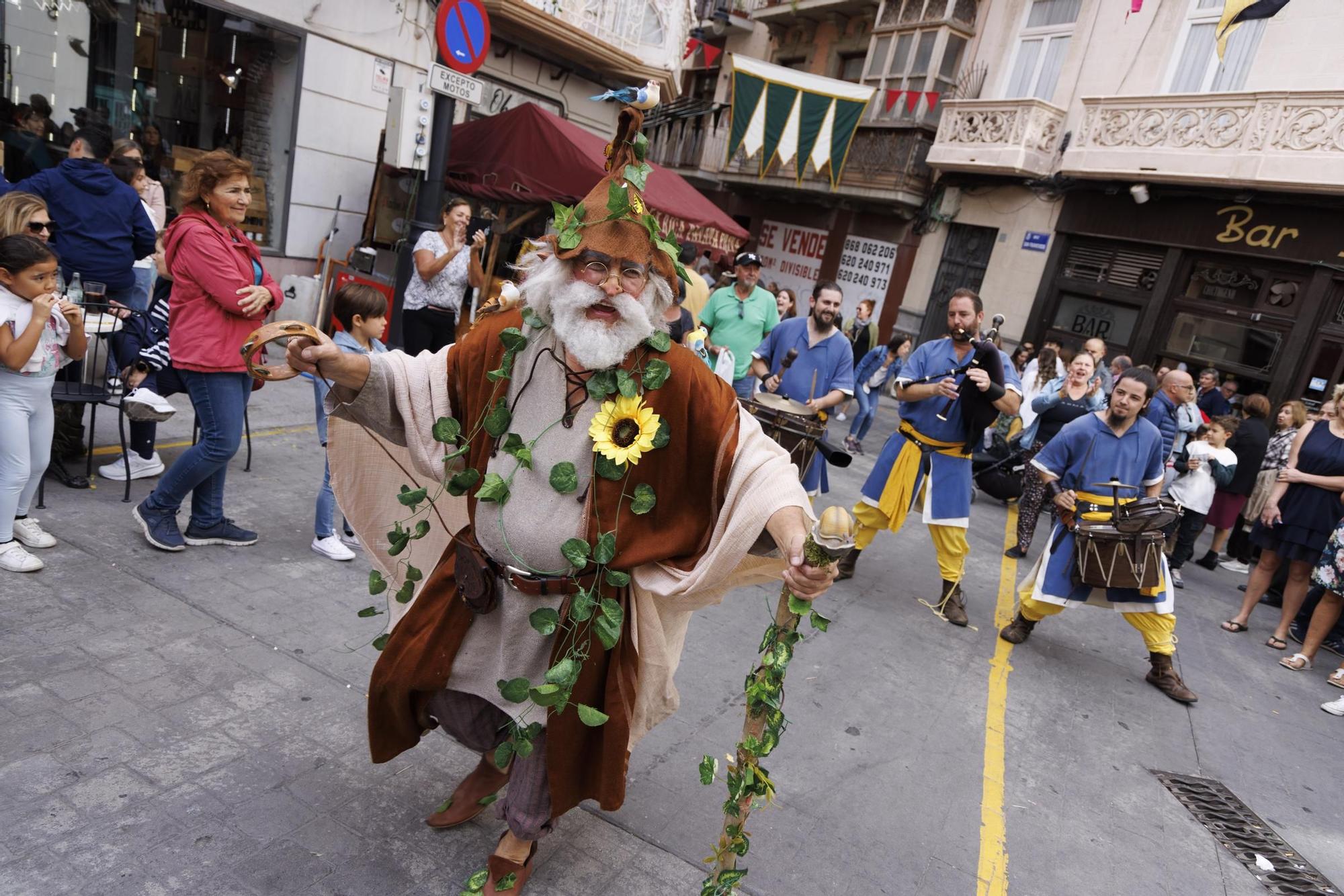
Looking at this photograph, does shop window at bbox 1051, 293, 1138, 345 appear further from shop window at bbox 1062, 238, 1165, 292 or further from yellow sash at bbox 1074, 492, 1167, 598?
yellow sash at bbox 1074, 492, 1167, 598

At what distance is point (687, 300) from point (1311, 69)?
35.6 ft

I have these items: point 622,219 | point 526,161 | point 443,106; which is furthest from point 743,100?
point 622,219

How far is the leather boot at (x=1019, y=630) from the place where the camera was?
548 centimetres

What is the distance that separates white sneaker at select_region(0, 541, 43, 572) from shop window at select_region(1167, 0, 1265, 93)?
16088 mm

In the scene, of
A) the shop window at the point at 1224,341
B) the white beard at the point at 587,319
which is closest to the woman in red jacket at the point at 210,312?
the white beard at the point at 587,319

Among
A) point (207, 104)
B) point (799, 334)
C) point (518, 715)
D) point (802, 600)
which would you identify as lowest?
point (518, 715)

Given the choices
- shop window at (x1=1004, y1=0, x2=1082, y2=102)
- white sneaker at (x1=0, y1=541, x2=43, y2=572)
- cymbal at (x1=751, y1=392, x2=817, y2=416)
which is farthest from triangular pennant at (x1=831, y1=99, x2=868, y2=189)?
white sneaker at (x1=0, y1=541, x2=43, y2=572)

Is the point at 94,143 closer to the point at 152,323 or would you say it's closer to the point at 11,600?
the point at 152,323

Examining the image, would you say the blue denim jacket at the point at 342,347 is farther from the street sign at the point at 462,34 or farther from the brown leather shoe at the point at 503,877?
the street sign at the point at 462,34

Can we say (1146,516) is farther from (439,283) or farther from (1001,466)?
(439,283)

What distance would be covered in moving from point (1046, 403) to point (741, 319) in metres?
3.31

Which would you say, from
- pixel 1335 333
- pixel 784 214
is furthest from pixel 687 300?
pixel 784 214

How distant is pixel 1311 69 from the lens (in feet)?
40.2

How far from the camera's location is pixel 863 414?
11367 millimetres
